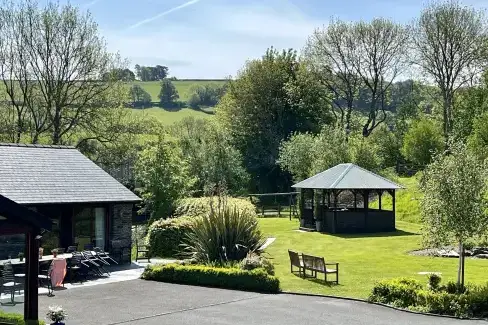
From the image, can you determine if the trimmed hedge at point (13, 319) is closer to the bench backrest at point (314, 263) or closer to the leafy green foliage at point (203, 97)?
the bench backrest at point (314, 263)

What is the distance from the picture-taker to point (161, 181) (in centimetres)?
3309

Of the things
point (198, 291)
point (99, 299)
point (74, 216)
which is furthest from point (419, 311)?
point (74, 216)

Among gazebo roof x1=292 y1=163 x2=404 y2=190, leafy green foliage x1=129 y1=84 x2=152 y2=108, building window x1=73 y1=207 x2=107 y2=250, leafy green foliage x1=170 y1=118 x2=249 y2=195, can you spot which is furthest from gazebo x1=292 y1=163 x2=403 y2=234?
leafy green foliage x1=129 y1=84 x2=152 y2=108

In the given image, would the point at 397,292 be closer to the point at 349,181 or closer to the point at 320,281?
the point at 320,281

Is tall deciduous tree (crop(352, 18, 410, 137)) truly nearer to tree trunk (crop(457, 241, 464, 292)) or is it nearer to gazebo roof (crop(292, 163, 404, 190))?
gazebo roof (crop(292, 163, 404, 190))

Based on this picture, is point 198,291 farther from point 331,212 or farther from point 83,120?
point 83,120

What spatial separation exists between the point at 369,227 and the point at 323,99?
25.6m

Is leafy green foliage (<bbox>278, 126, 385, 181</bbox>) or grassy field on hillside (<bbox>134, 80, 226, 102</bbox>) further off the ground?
grassy field on hillside (<bbox>134, 80, 226, 102</bbox>)

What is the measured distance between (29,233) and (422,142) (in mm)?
41458

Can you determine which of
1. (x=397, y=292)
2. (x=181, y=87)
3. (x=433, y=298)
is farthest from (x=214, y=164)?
(x=181, y=87)

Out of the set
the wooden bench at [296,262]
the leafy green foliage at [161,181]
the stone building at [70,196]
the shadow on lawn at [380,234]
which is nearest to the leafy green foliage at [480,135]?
the shadow on lawn at [380,234]

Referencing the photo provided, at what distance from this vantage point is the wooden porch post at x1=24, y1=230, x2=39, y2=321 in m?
10.9

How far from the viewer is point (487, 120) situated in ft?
131

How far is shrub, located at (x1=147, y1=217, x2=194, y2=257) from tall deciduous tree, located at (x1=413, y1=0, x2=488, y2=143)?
2999cm
